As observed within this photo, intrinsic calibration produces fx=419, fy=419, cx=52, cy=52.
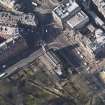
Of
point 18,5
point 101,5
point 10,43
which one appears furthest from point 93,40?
point 18,5

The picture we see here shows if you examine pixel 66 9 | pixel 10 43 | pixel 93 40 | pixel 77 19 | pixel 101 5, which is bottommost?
pixel 93 40

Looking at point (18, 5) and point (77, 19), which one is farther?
point (18, 5)

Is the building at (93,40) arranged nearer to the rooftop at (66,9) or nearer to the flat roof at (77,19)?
the flat roof at (77,19)

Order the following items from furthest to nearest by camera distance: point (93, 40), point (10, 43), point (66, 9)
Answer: point (66, 9)
point (93, 40)
point (10, 43)

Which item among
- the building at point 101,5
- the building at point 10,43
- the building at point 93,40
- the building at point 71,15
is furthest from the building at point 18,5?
the building at point 101,5

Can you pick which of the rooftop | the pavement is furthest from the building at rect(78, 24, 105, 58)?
the pavement

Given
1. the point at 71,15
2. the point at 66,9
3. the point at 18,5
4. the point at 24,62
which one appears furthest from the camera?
the point at 18,5

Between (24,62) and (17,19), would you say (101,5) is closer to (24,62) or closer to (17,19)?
(17,19)
